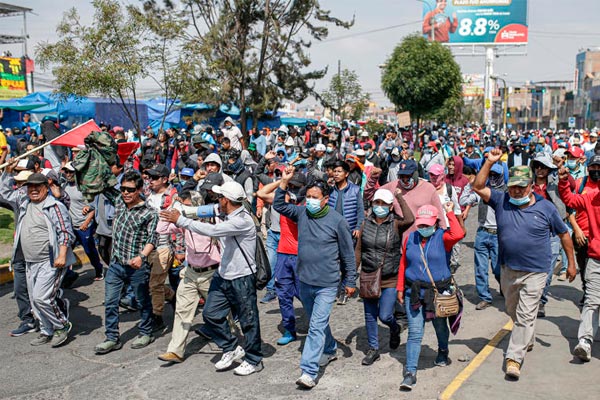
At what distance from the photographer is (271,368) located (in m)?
6.31

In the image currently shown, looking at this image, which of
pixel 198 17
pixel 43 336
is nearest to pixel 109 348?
pixel 43 336

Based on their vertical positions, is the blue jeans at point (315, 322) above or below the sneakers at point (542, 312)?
above

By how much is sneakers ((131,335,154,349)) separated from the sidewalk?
124 inches

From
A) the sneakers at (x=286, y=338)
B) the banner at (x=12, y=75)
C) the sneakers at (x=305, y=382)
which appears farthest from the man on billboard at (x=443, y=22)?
the sneakers at (x=305, y=382)

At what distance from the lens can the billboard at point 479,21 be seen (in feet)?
216

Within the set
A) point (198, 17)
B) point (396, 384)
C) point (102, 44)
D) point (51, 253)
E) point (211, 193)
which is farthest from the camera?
point (198, 17)

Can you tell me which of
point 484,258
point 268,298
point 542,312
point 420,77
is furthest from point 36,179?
point 420,77

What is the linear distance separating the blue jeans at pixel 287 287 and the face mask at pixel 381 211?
112 centimetres

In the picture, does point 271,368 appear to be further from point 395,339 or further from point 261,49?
point 261,49

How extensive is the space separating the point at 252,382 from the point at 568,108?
121 meters

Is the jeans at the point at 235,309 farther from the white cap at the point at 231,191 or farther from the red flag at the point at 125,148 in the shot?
the red flag at the point at 125,148

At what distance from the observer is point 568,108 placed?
116125mm

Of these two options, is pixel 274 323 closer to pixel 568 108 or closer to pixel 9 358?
pixel 9 358

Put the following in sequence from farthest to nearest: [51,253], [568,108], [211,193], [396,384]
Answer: [568,108] → [51,253] → [211,193] → [396,384]
